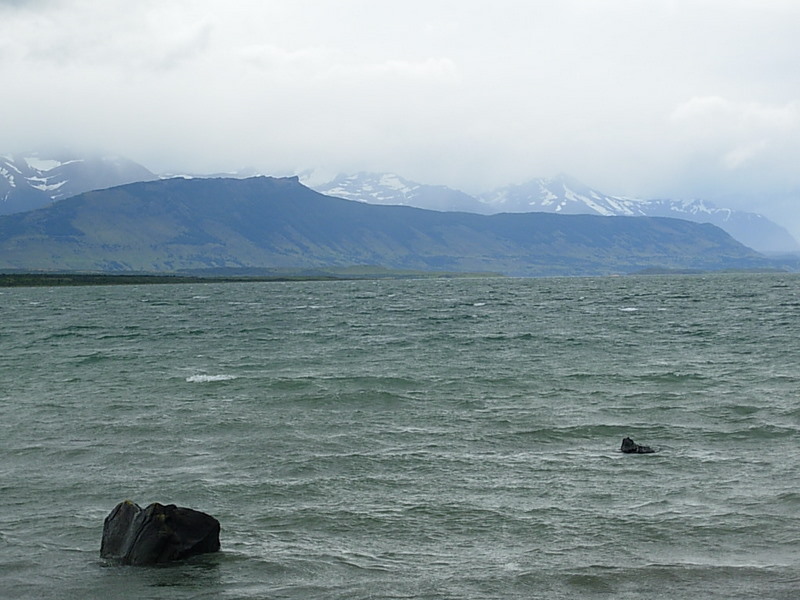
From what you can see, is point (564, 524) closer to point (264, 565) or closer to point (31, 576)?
point (264, 565)

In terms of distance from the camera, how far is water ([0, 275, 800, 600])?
1944 cm

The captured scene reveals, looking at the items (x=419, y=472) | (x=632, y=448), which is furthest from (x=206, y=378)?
(x=632, y=448)

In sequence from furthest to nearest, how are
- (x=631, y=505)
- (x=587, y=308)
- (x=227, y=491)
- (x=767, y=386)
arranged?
(x=587, y=308) < (x=767, y=386) < (x=227, y=491) < (x=631, y=505)

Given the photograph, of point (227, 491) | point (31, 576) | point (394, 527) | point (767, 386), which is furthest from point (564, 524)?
point (767, 386)

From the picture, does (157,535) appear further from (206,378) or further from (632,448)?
(206,378)

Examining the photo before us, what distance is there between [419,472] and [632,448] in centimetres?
748

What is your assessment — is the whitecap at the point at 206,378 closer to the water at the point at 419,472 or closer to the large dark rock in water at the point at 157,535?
the water at the point at 419,472

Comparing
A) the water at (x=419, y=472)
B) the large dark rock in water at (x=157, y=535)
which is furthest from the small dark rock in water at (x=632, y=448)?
the large dark rock in water at (x=157, y=535)

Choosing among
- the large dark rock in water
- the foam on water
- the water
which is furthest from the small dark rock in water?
the foam on water

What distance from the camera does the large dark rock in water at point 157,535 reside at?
20.3 metres

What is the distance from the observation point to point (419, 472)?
28.7 metres

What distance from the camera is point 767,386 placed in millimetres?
45781

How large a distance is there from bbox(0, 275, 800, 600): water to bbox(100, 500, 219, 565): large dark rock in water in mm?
407

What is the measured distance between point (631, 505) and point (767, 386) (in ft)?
80.9
